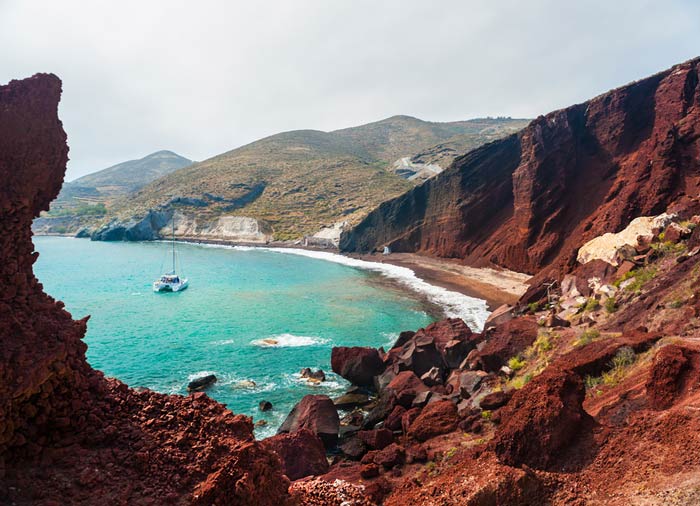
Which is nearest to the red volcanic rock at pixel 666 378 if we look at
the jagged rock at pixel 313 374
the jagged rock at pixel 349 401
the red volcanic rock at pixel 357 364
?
the jagged rock at pixel 349 401

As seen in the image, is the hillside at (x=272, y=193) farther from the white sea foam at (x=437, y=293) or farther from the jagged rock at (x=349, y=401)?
the jagged rock at (x=349, y=401)

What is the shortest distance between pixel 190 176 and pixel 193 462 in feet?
484

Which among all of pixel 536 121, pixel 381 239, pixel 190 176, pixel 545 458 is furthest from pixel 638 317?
pixel 190 176

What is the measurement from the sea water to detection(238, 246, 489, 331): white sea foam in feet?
0.44

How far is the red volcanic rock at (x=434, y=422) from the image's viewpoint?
11.0 metres

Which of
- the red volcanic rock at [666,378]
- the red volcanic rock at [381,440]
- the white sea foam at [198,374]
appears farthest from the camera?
the white sea foam at [198,374]

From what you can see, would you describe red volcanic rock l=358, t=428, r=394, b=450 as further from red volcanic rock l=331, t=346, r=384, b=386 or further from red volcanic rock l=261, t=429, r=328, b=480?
red volcanic rock l=331, t=346, r=384, b=386

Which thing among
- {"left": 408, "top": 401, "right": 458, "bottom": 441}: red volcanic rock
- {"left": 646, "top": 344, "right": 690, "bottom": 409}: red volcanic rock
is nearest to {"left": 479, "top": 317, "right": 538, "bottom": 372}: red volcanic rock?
{"left": 408, "top": 401, "right": 458, "bottom": 441}: red volcanic rock

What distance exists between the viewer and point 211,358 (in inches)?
945

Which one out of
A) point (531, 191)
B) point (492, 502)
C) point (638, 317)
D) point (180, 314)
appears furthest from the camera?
point (531, 191)

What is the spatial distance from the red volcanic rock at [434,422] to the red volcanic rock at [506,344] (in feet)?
14.3

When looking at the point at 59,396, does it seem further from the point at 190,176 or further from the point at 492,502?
the point at 190,176

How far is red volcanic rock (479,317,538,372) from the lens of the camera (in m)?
15.3

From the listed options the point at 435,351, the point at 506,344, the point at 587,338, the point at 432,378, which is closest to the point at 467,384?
the point at 506,344
